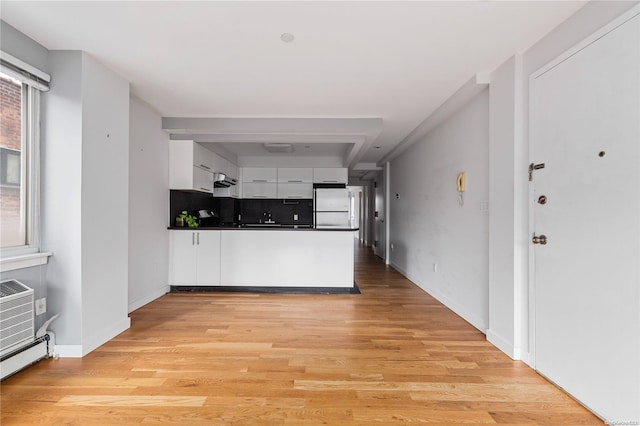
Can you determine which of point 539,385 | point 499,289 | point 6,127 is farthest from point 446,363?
point 6,127

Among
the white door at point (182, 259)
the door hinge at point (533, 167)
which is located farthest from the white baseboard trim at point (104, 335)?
the door hinge at point (533, 167)

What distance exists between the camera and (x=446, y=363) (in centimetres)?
226

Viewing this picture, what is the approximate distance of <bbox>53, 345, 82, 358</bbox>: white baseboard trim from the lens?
232 cm

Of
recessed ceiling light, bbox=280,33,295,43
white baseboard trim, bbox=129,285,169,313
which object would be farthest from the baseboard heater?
recessed ceiling light, bbox=280,33,295,43

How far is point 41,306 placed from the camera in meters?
2.24

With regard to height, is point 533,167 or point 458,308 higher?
point 533,167

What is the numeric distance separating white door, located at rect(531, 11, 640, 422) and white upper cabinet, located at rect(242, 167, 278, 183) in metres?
5.20

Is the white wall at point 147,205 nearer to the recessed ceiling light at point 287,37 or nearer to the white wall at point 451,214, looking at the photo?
the recessed ceiling light at point 287,37

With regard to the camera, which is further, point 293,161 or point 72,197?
point 293,161

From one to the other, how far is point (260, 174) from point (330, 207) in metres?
1.76

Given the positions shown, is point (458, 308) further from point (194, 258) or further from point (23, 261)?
point (23, 261)

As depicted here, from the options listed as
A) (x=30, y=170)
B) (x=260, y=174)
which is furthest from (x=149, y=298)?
(x=260, y=174)

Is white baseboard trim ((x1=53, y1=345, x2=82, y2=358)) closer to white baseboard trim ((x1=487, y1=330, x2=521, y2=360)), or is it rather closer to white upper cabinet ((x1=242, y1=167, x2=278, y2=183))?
white baseboard trim ((x1=487, y1=330, x2=521, y2=360))

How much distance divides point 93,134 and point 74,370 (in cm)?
183
